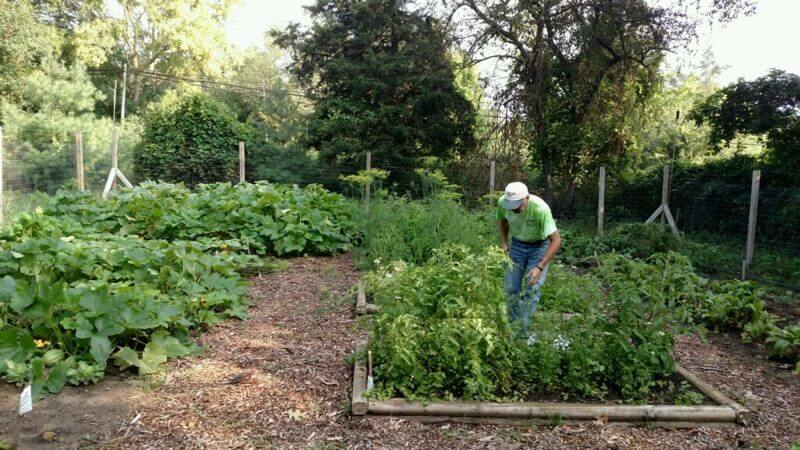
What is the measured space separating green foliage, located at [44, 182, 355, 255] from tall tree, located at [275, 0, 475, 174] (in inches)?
244

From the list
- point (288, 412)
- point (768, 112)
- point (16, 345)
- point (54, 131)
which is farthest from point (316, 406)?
point (54, 131)

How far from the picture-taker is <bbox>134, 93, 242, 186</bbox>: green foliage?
1422 centimetres

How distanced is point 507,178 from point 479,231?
259 inches

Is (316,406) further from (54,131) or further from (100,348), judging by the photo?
(54,131)

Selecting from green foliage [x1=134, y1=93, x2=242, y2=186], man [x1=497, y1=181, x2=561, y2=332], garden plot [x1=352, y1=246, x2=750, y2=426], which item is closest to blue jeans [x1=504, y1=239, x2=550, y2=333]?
man [x1=497, y1=181, x2=561, y2=332]

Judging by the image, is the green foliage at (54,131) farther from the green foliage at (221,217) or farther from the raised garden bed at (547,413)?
the raised garden bed at (547,413)

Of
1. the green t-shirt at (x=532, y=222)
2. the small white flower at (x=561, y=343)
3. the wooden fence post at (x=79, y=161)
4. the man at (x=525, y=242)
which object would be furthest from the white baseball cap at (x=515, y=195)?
the wooden fence post at (x=79, y=161)

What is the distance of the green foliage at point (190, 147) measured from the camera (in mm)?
14219

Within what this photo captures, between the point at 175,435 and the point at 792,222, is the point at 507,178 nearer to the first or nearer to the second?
the point at 792,222

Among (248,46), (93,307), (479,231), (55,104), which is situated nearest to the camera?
(93,307)

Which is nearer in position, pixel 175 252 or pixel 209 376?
pixel 209 376

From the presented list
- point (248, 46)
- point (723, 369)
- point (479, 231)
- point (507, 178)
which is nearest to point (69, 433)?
point (723, 369)

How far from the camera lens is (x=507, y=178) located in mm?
13453

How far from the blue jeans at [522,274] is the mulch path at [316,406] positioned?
95cm
